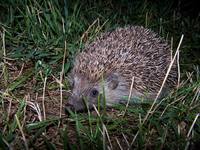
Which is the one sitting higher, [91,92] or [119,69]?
[119,69]

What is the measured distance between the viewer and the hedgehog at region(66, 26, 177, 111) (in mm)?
4105

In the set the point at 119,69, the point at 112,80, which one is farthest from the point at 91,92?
the point at 119,69

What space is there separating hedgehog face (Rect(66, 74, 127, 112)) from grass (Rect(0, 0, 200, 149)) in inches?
5.1

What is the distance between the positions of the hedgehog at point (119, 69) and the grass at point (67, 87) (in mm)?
207

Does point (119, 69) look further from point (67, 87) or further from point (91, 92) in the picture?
point (67, 87)

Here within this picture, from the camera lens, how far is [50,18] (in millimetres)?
5211

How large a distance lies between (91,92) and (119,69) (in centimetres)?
40

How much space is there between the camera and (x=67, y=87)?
4.28 meters

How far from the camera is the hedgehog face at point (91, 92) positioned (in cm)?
390

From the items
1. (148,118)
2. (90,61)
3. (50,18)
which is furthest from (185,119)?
(50,18)

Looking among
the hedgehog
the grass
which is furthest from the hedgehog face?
the grass

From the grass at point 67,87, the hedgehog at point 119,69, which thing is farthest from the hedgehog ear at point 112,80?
the grass at point 67,87

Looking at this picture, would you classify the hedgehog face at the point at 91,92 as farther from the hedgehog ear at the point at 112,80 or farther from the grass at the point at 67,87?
the grass at the point at 67,87

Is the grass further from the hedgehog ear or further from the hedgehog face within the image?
the hedgehog ear
